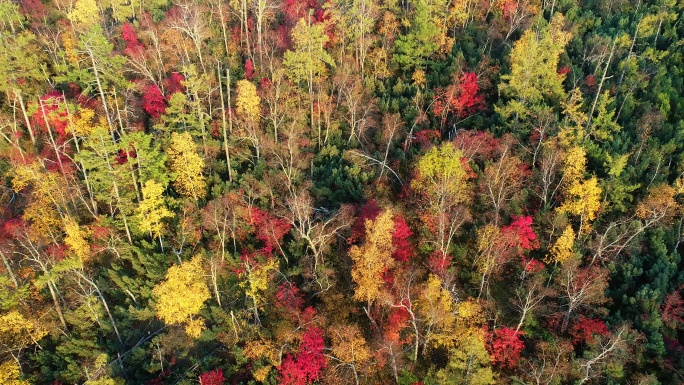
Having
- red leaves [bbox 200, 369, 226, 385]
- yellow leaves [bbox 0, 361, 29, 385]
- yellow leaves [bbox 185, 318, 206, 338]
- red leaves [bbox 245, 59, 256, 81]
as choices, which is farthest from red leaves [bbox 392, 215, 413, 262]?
yellow leaves [bbox 0, 361, 29, 385]

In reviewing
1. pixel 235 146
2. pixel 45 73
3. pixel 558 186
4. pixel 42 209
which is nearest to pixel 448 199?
pixel 558 186

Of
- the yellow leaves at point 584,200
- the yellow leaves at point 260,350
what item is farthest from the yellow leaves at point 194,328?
the yellow leaves at point 584,200

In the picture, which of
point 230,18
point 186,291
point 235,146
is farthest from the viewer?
point 230,18

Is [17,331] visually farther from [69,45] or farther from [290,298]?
[69,45]

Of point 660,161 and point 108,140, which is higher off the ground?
point 108,140

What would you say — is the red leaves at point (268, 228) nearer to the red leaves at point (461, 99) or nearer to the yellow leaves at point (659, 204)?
the red leaves at point (461, 99)

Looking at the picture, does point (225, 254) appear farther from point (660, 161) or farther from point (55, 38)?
point (660, 161)
